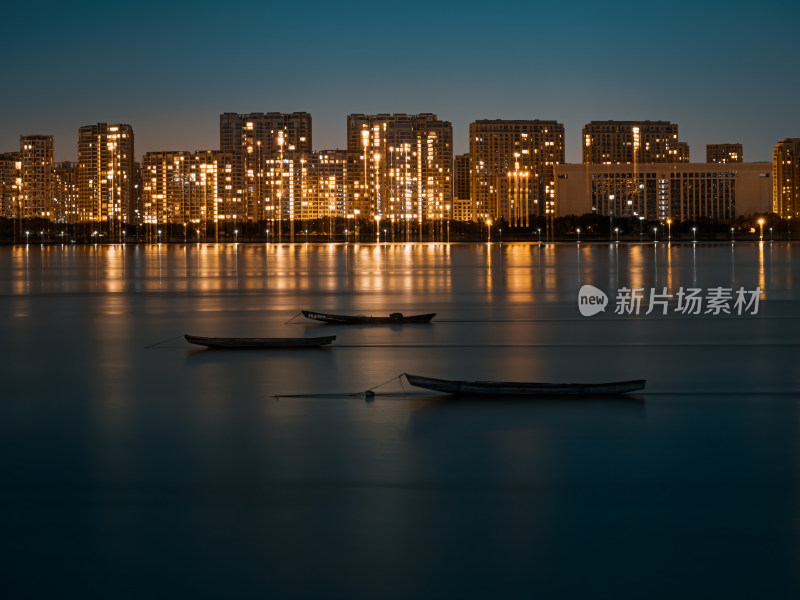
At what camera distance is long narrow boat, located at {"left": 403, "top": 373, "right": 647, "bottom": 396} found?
872 cm

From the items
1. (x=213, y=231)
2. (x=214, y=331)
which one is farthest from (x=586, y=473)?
(x=213, y=231)

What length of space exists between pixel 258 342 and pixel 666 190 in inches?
6777

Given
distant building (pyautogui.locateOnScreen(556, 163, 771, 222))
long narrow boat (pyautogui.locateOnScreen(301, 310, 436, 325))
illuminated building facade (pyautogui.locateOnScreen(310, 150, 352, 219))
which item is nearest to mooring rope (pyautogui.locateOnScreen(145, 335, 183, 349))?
long narrow boat (pyautogui.locateOnScreen(301, 310, 436, 325))

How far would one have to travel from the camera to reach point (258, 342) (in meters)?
12.3

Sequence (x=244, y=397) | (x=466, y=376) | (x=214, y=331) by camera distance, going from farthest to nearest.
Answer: (x=214, y=331)
(x=466, y=376)
(x=244, y=397)

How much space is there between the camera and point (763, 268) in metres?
35.6

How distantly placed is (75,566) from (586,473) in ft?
9.87

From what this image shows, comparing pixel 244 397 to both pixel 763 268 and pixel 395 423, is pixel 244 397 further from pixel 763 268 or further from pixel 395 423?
pixel 763 268

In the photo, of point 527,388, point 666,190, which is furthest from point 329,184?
point 527,388

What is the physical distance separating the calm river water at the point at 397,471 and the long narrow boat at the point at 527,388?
0.58 ft

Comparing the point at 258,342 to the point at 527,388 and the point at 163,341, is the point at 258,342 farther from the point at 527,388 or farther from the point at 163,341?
the point at 527,388

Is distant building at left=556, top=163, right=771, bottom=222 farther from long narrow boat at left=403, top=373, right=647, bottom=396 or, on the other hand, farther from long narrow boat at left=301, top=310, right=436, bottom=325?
long narrow boat at left=403, top=373, right=647, bottom=396

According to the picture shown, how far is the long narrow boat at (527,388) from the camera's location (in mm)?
8719

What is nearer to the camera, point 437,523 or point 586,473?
point 437,523
